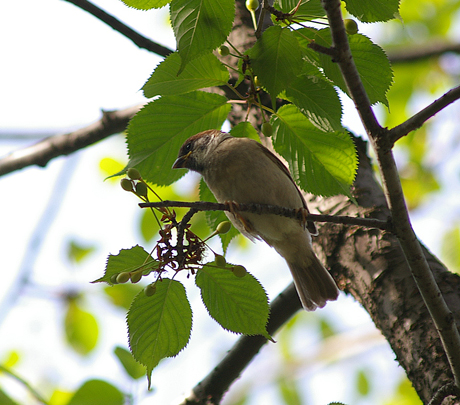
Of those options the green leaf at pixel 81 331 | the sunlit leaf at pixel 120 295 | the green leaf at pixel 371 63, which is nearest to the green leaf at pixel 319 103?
the green leaf at pixel 371 63

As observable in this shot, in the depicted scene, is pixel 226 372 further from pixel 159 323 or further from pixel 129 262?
pixel 129 262

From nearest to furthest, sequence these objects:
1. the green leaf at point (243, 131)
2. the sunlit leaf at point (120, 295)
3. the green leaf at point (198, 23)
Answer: the green leaf at point (198, 23) → the green leaf at point (243, 131) → the sunlit leaf at point (120, 295)

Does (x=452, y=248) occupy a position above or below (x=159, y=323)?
→ above

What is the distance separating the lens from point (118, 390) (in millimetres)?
3031

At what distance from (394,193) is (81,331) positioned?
413 centimetres

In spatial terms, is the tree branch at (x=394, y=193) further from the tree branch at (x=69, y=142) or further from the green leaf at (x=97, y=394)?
the tree branch at (x=69, y=142)

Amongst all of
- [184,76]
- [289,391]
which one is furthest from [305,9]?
[289,391]

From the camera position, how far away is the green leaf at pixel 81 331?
15.8ft

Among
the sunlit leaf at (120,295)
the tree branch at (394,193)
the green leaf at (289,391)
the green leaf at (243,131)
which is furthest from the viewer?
the green leaf at (289,391)

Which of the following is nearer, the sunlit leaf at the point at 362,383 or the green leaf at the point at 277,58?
the green leaf at the point at 277,58

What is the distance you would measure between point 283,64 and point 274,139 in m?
0.48

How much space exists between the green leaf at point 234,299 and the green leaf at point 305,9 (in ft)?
3.91

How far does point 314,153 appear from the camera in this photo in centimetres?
221

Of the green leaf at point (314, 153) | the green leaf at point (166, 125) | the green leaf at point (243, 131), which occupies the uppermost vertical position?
the green leaf at point (166, 125)
